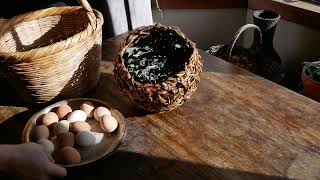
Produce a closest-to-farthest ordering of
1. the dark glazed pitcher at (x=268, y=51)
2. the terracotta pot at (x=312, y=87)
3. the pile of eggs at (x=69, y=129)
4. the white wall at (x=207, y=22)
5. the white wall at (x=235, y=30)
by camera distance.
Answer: the pile of eggs at (x=69, y=129)
the terracotta pot at (x=312, y=87)
the dark glazed pitcher at (x=268, y=51)
the white wall at (x=235, y=30)
the white wall at (x=207, y=22)

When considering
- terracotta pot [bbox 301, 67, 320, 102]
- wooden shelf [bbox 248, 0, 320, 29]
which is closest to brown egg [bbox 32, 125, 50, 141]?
terracotta pot [bbox 301, 67, 320, 102]

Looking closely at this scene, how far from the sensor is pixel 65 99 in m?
1.03

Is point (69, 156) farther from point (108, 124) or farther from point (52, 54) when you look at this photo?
→ point (52, 54)

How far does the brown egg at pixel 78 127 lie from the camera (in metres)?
0.89

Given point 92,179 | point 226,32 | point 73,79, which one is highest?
point 73,79

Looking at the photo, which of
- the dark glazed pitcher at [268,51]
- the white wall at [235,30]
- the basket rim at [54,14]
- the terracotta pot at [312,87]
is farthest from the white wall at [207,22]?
the basket rim at [54,14]

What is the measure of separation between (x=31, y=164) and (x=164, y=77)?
1.28 ft

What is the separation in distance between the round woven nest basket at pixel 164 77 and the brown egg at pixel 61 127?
17 centimetres

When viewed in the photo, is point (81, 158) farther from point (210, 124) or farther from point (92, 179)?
point (210, 124)

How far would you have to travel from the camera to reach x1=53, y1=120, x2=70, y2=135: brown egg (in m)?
0.89

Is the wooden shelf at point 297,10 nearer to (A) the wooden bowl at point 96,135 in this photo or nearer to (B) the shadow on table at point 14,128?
(A) the wooden bowl at point 96,135

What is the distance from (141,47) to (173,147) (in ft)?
1.03

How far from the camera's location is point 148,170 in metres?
0.82

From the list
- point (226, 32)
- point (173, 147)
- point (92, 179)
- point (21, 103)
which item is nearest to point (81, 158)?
point (92, 179)
